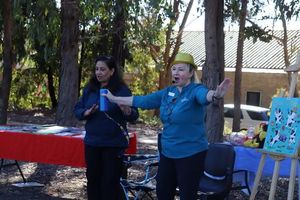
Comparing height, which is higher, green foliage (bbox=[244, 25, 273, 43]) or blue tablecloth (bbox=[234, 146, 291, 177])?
green foliage (bbox=[244, 25, 273, 43])

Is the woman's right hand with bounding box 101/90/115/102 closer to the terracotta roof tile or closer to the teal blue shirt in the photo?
the teal blue shirt

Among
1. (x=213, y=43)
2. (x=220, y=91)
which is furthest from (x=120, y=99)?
(x=213, y=43)

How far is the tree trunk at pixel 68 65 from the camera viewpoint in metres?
9.85

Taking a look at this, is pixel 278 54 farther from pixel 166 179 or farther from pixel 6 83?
pixel 166 179

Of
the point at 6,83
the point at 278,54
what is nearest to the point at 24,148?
the point at 6,83

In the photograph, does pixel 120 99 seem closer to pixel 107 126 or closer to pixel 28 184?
pixel 107 126

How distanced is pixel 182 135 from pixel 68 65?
5855mm

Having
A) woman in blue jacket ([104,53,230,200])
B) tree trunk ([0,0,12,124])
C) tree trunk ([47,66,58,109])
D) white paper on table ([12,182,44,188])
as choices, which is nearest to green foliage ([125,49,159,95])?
tree trunk ([47,66,58,109])

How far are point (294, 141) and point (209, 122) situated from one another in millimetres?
2889

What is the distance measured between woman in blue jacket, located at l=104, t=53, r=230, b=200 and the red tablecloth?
7.43ft

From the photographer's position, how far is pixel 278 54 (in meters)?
36.9

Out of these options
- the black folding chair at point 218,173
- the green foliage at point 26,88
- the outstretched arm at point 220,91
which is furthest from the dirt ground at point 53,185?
the green foliage at point 26,88

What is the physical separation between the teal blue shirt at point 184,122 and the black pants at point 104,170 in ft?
3.14

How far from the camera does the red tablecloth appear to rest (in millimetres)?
6727
